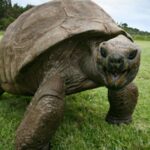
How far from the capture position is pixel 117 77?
7.64 ft

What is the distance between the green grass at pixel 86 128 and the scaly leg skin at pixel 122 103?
0.08 metres

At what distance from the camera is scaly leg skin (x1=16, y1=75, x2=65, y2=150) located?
2.57 metres

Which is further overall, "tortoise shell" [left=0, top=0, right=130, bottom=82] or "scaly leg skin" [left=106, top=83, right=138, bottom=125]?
"scaly leg skin" [left=106, top=83, right=138, bottom=125]

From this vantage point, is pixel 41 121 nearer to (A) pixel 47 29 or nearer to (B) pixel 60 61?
(B) pixel 60 61

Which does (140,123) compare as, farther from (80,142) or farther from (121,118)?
(80,142)

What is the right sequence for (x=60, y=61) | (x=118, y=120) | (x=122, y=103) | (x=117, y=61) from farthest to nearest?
(x=118, y=120) → (x=122, y=103) → (x=60, y=61) → (x=117, y=61)

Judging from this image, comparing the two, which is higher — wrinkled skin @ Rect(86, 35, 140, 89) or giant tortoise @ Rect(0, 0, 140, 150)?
wrinkled skin @ Rect(86, 35, 140, 89)

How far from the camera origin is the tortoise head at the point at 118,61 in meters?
2.24

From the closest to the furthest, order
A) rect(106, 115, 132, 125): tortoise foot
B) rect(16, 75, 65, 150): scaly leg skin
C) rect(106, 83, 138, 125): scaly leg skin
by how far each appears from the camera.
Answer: rect(16, 75, 65, 150): scaly leg skin
rect(106, 83, 138, 125): scaly leg skin
rect(106, 115, 132, 125): tortoise foot

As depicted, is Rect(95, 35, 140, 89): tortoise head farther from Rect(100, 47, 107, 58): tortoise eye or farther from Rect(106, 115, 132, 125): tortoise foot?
Rect(106, 115, 132, 125): tortoise foot

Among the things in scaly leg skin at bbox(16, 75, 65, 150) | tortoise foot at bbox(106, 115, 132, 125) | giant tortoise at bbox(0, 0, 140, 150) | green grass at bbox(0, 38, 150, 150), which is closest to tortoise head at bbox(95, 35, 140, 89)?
giant tortoise at bbox(0, 0, 140, 150)

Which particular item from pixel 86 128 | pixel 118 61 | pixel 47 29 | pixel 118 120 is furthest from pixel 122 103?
pixel 118 61

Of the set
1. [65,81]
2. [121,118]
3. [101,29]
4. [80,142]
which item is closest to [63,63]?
[65,81]

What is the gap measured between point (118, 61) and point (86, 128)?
1.15 m
